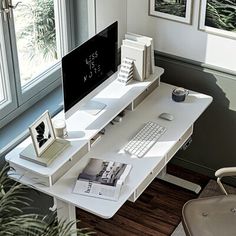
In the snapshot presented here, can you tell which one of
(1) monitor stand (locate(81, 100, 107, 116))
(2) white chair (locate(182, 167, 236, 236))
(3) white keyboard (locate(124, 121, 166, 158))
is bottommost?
(2) white chair (locate(182, 167, 236, 236))

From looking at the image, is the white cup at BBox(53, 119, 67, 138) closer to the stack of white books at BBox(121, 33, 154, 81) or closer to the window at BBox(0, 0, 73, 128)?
the window at BBox(0, 0, 73, 128)

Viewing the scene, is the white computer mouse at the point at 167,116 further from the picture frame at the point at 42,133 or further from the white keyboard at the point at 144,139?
the picture frame at the point at 42,133

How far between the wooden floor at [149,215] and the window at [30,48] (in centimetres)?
86

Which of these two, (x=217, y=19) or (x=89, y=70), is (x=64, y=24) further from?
(x=217, y=19)

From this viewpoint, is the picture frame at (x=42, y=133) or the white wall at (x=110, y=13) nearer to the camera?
the picture frame at (x=42, y=133)

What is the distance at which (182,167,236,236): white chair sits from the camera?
9.93 feet

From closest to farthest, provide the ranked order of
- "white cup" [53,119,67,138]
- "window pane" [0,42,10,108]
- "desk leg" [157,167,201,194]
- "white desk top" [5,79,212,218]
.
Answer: "white desk top" [5,79,212,218] < "white cup" [53,119,67,138] < "window pane" [0,42,10,108] < "desk leg" [157,167,201,194]

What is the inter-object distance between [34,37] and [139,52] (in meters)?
0.61

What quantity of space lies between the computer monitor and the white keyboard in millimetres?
262

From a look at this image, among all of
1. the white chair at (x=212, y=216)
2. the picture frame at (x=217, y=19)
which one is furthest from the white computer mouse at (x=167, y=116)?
the picture frame at (x=217, y=19)

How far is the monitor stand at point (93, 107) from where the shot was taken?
3.34m

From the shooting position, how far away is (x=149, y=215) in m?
3.77

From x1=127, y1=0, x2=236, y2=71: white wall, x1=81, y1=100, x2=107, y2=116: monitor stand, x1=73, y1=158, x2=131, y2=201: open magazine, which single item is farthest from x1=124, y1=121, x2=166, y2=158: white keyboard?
x1=127, y1=0, x2=236, y2=71: white wall

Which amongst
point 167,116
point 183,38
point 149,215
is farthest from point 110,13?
point 149,215
